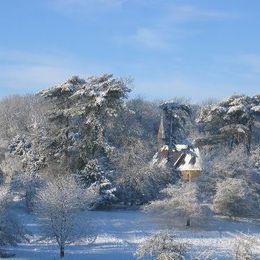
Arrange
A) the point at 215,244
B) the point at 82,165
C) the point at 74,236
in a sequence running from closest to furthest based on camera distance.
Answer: the point at 74,236 → the point at 215,244 → the point at 82,165

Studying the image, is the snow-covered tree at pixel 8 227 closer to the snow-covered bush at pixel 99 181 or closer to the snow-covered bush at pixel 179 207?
the snow-covered bush at pixel 179 207

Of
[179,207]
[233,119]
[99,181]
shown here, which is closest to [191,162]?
[233,119]

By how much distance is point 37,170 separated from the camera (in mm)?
49219

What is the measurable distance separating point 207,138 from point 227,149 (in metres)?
5.41

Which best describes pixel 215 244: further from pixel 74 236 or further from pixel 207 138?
pixel 207 138

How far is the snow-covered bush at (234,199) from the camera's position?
42219 millimetres

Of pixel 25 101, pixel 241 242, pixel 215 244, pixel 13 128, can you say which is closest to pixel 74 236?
pixel 215 244

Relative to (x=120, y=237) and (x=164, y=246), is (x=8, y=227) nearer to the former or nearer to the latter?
(x=120, y=237)

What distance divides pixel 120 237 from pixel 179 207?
5391mm

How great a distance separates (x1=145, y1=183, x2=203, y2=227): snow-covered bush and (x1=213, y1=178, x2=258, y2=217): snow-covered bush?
214 cm

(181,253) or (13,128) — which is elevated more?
(13,128)

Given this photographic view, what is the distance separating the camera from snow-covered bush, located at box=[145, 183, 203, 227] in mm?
39969

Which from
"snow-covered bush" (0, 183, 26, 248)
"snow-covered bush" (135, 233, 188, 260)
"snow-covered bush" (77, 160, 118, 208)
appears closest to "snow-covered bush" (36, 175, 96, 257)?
"snow-covered bush" (0, 183, 26, 248)

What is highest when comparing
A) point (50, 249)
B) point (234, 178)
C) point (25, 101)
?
point (25, 101)
